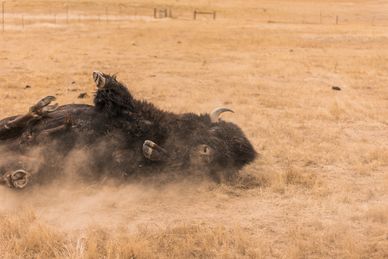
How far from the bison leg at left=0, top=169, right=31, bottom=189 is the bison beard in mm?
98

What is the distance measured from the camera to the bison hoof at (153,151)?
22.1ft

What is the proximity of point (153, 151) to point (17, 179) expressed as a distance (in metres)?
1.91

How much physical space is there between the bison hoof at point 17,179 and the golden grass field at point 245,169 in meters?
0.29

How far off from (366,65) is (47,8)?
118 feet

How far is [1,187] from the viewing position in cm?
671

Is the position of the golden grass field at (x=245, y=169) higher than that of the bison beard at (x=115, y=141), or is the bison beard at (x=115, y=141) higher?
the bison beard at (x=115, y=141)

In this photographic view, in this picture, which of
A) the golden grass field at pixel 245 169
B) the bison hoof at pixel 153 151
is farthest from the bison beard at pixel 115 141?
the golden grass field at pixel 245 169

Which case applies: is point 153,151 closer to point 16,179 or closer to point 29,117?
point 16,179

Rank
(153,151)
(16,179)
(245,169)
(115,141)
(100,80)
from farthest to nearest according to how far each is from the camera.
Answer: (245,169), (100,80), (115,141), (153,151), (16,179)

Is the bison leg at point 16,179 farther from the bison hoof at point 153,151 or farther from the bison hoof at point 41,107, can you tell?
the bison hoof at point 153,151

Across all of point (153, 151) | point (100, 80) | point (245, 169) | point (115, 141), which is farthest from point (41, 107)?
point (245, 169)

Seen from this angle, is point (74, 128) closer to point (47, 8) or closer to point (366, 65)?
point (366, 65)

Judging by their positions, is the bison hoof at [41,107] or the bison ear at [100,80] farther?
the bison ear at [100,80]

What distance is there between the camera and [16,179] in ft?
20.9
